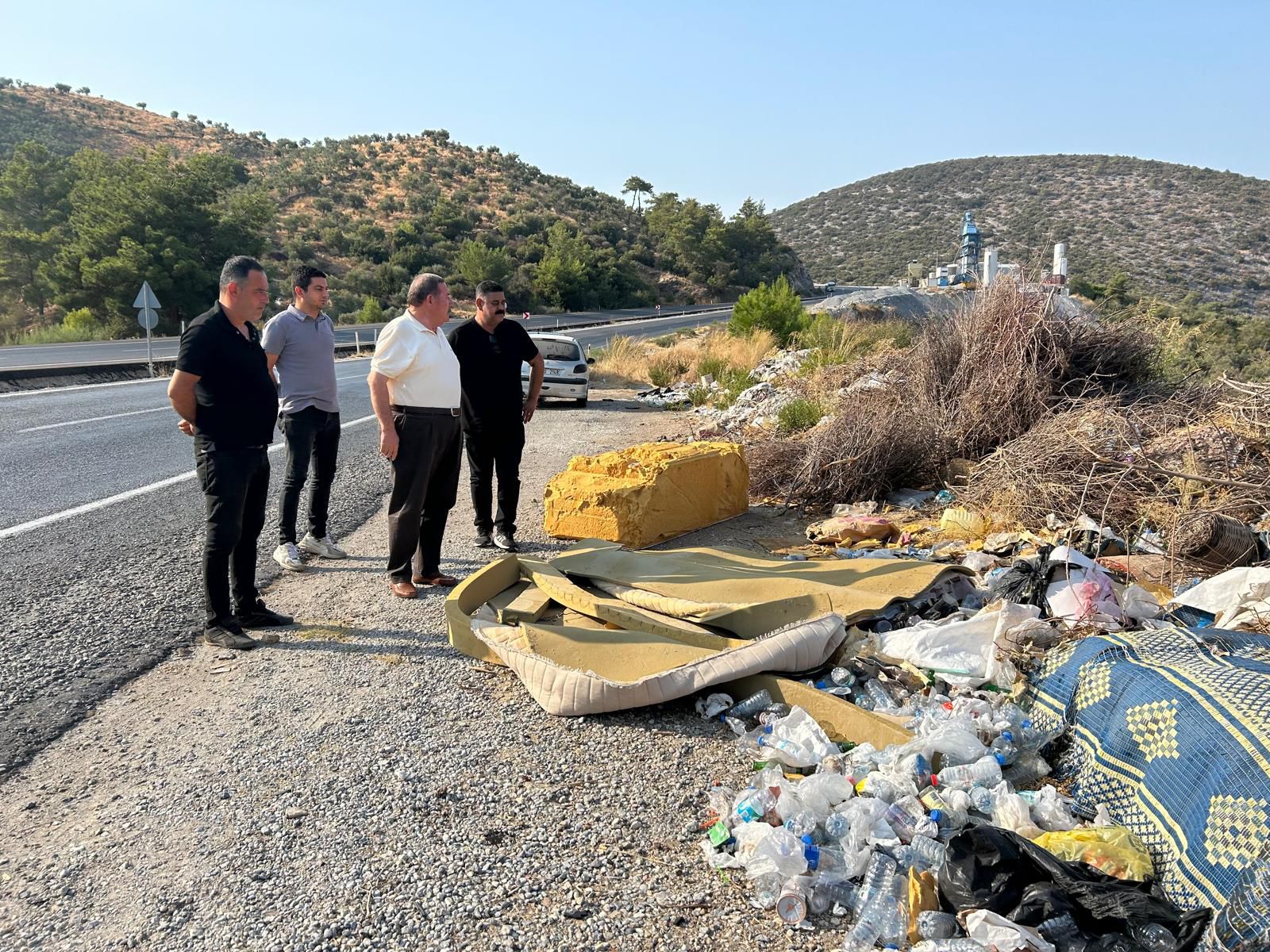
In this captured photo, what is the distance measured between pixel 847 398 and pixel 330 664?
643 cm

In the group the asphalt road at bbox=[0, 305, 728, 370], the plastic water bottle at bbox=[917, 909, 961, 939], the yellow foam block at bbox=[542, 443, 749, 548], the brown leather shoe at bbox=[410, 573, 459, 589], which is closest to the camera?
the plastic water bottle at bbox=[917, 909, 961, 939]

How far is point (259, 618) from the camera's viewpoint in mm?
4570

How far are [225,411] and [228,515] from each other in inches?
21.0

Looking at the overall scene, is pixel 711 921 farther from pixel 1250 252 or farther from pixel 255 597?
pixel 1250 252

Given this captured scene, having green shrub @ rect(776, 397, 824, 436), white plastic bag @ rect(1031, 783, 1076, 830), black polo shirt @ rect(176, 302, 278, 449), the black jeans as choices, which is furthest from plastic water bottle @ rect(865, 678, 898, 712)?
green shrub @ rect(776, 397, 824, 436)

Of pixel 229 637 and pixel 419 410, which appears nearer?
pixel 229 637

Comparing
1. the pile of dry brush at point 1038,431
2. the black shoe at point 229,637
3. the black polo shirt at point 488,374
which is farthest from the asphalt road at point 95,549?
the pile of dry brush at point 1038,431

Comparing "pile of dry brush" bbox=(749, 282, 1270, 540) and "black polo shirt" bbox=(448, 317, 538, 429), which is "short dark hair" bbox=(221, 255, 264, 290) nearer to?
"black polo shirt" bbox=(448, 317, 538, 429)

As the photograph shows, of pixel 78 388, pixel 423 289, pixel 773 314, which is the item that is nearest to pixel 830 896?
pixel 423 289

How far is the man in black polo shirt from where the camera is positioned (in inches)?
166

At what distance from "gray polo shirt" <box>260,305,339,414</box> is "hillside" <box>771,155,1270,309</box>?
52.4 m

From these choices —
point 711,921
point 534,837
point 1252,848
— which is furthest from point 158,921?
point 1252,848

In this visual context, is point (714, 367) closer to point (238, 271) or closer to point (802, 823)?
point (238, 271)

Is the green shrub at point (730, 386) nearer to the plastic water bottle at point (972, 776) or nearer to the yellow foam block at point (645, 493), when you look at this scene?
the yellow foam block at point (645, 493)
